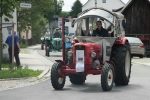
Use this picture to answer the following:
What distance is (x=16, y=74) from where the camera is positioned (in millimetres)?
17703

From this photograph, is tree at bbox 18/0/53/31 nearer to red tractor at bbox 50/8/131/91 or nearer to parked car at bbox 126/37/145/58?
parked car at bbox 126/37/145/58

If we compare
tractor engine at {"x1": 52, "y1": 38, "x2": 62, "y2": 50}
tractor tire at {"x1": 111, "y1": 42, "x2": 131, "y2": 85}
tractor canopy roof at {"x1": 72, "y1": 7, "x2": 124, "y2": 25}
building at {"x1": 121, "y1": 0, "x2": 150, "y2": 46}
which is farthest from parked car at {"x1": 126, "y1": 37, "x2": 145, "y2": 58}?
tractor canopy roof at {"x1": 72, "y1": 7, "x2": 124, "y2": 25}

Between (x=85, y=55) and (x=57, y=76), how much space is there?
96 cm

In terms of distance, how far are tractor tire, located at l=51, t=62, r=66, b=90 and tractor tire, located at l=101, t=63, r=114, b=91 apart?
1319mm

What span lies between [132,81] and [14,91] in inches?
174

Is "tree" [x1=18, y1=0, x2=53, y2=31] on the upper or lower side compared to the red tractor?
upper

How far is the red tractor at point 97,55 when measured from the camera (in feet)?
44.4

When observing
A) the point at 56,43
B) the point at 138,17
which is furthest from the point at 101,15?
the point at 138,17

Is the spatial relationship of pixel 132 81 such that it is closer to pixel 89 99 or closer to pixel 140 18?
pixel 89 99

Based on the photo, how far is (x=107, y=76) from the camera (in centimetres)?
1308

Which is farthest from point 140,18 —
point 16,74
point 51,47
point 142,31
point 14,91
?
point 14,91

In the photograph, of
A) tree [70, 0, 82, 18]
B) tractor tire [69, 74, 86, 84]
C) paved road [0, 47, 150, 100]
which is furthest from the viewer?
tree [70, 0, 82, 18]

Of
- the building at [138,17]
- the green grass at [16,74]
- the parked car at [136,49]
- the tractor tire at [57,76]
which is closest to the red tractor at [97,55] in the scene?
the tractor tire at [57,76]

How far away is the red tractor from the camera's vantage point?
13.5 metres
